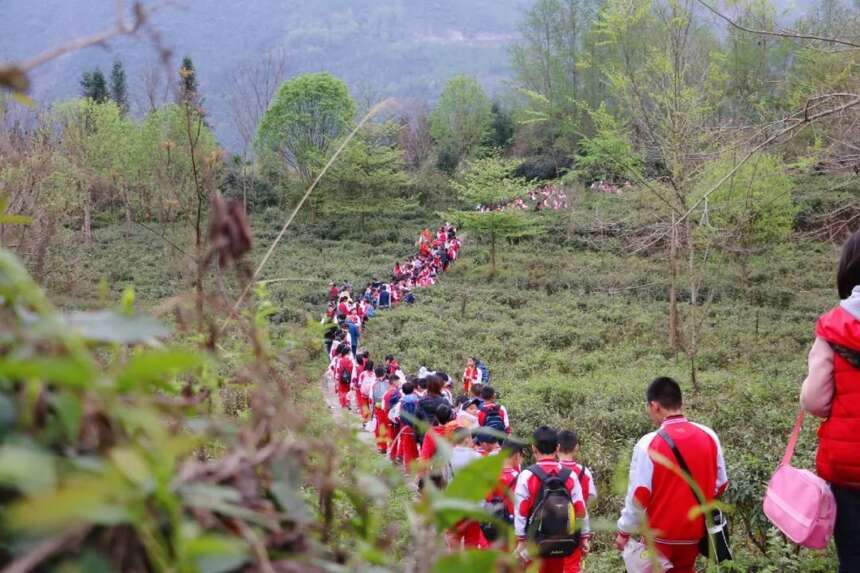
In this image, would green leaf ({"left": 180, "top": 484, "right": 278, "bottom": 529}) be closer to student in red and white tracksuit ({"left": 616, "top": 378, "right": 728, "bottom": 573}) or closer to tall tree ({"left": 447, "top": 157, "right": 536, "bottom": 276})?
student in red and white tracksuit ({"left": 616, "top": 378, "right": 728, "bottom": 573})

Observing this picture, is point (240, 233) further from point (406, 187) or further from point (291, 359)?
point (406, 187)

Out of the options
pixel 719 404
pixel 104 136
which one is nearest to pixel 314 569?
pixel 719 404

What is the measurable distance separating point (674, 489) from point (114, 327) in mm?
3134

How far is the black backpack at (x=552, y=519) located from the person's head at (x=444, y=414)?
191 centimetres

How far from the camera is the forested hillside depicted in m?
0.69

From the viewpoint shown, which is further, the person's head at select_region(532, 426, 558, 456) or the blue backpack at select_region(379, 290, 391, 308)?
the blue backpack at select_region(379, 290, 391, 308)

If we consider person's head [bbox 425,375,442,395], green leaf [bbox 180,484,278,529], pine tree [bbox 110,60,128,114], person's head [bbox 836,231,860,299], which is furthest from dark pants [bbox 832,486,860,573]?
pine tree [bbox 110,60,128,114]

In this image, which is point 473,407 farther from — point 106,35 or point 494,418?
point 106,35

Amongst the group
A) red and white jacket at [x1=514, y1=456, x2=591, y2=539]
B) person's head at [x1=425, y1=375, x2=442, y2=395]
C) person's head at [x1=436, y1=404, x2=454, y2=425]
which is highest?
red and white jacket at [x1=514, y1=456, x2=591, y2=539]

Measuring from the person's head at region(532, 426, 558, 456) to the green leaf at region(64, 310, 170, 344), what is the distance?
3.57m

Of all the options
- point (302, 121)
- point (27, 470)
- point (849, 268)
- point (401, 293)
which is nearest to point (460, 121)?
point (302, 121)

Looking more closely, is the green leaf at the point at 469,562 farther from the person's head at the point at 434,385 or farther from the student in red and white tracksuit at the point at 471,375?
the student in red and white tracksuit at the point at 471,375

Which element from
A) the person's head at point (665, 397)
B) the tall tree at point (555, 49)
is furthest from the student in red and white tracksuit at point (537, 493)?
the tall tree at point (555, 49)

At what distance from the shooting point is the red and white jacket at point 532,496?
4.03 meters
